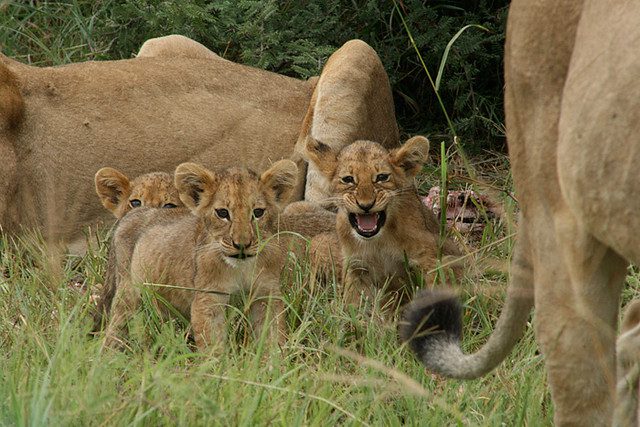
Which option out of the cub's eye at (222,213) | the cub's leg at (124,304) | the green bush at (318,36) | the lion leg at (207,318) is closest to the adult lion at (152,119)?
the green bush at (318,36)

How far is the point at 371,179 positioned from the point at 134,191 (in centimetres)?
117

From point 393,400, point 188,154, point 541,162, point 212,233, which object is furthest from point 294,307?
point 188,154

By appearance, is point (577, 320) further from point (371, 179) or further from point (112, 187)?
point (112, 187)

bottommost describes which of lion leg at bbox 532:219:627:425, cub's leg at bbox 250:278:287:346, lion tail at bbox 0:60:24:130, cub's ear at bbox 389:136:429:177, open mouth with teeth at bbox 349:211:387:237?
cub's leg at bbox 250:278:287:346

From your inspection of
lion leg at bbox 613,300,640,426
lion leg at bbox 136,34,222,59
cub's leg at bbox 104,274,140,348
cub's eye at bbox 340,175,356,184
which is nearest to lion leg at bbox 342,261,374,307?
cub's eye at bbox 340,175,356,184

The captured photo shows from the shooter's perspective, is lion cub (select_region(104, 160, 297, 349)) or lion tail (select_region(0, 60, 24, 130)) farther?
lion tail (select_region(0, 60, 24, 130))

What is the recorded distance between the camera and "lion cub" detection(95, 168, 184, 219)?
5656 millimetres

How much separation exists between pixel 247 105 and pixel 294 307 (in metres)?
2.48

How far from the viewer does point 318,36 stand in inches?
296

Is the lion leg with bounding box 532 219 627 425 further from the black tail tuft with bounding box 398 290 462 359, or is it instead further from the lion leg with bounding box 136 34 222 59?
the lion leg with bounding box 136 34 222 59

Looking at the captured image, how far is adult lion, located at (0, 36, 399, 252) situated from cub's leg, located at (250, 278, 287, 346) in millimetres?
1704

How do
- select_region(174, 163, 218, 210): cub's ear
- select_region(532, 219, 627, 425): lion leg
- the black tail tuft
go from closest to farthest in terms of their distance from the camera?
1. select_region(532, 219, 627, 425): lion leg
2. the black tail tuft
3. select_region(174, 163, 218, 210): cub's ear

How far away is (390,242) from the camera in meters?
5.20

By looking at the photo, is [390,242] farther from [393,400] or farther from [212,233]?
[393,400]
